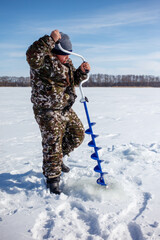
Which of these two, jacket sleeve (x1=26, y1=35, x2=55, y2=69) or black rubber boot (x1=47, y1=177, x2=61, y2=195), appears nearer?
jacket sleeve (x1=26, y1=35, x2=55, y2=69)

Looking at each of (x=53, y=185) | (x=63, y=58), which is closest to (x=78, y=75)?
(x=63, y=58)

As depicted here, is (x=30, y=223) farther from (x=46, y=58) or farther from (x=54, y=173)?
(x=46, y=58)

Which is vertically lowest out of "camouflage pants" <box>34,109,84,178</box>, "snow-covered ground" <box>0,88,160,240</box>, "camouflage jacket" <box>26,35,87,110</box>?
"snow-covered ground" <box>0,88,160,240</box>

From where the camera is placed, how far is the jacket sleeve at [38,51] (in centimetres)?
249

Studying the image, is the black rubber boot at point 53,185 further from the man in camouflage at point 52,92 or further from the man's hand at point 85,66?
the man's hand at point 85,66

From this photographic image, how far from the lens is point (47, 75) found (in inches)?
106

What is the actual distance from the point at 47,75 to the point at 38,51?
309 millimetres

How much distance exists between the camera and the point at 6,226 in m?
2.16

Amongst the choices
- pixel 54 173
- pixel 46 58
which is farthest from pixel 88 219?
pixel 46 58

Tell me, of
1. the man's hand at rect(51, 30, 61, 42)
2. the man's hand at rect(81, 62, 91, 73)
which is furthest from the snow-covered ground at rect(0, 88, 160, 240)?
the man's hand at rect(51, 30, 61, 42)

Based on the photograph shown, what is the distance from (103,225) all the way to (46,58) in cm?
195

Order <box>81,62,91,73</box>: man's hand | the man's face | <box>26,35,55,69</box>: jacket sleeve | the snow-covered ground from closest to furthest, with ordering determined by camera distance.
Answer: the snow-covered ground < <box>26,35,55,69</box>: jacket sleeve < the man's face < <box>81,62,91,73</box>: man's hand

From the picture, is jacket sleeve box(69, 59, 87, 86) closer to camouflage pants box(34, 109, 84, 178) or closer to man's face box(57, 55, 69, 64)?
man's face box(57, 55, 69, 64)

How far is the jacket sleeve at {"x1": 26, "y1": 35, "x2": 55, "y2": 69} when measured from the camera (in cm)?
249
